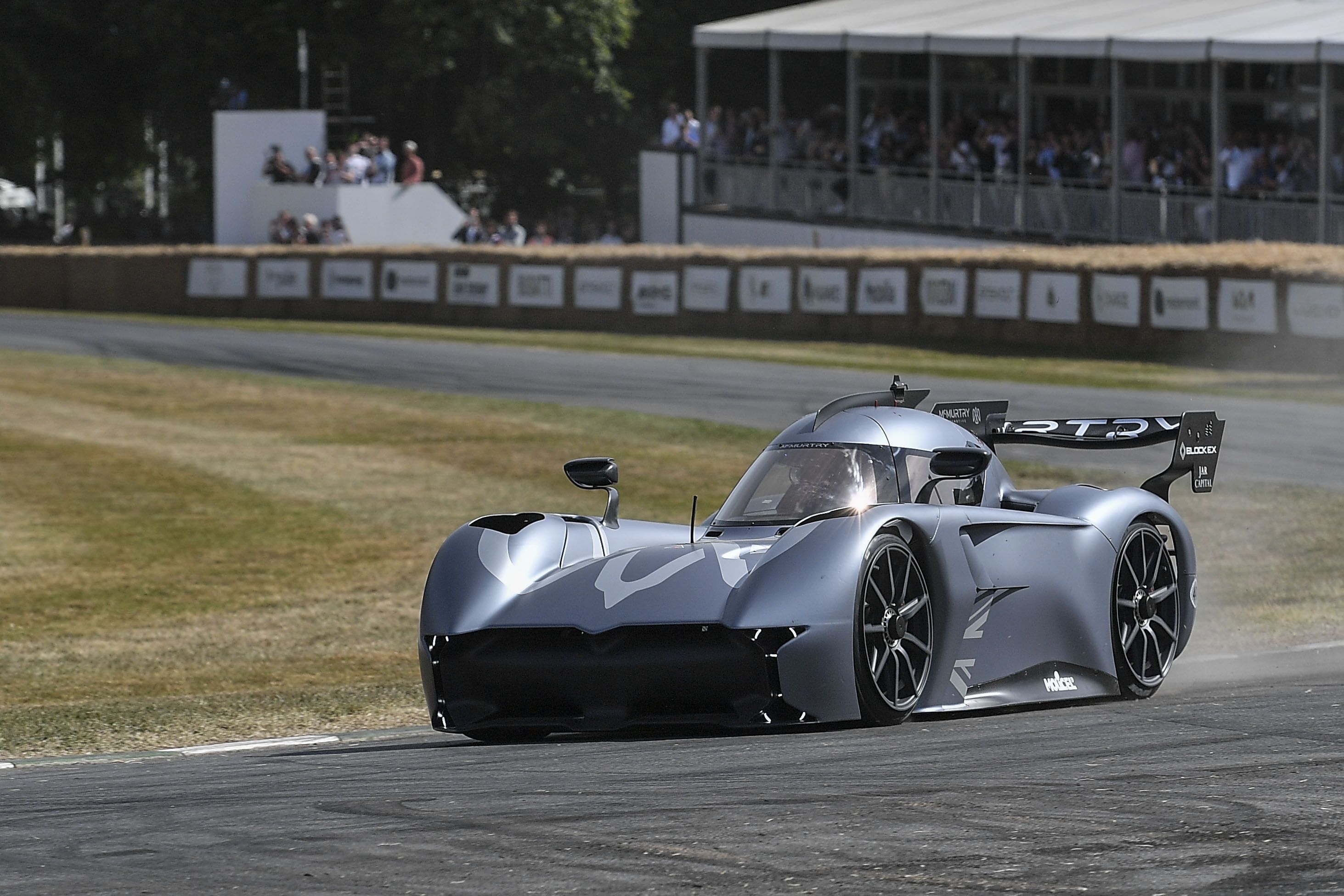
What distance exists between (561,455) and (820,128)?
1035 inches

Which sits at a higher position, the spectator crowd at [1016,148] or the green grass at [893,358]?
the spectator crowd at [1016,148]

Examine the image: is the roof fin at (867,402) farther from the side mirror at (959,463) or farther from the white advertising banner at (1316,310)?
the white advertising banner at (1316,310)

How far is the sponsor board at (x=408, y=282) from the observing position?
3891 cm

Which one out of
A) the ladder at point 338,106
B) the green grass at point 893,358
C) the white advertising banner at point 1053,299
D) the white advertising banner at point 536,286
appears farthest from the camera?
the ladder at point 338,106

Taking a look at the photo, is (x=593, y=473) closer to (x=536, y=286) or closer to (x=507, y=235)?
(x=536, y=286)

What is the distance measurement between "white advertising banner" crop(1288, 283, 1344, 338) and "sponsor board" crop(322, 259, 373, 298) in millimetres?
19360

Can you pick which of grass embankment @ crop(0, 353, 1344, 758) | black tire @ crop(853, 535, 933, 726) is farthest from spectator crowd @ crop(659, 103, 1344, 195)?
black tire @ crop(853, 535, 933, 726)

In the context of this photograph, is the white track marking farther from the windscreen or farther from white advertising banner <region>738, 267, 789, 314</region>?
white advertising banner <region>738, 267, 789, 314</region>

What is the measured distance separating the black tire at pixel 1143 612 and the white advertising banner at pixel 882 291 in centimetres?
2379

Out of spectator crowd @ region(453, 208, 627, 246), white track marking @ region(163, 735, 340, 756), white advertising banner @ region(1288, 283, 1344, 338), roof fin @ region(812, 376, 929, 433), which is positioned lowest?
white track marking @ region(163, 735, 340, 756)

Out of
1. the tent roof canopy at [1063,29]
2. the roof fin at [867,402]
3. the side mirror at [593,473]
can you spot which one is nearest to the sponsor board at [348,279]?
the tent roof canopy at [1063,29]

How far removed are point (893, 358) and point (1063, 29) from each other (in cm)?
1150

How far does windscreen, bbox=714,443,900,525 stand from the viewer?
8562 mm

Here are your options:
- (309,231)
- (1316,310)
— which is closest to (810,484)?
(1316,310)
